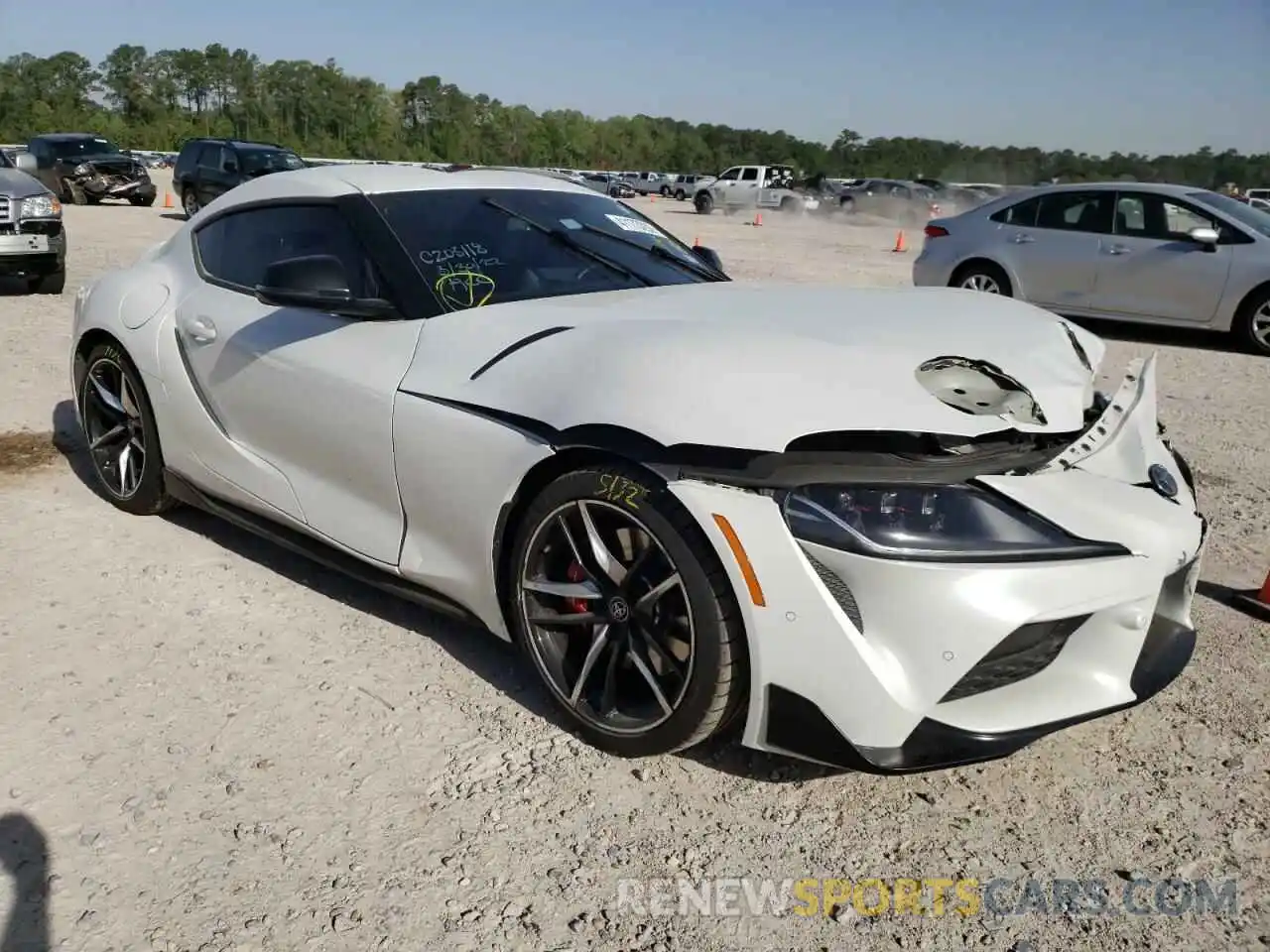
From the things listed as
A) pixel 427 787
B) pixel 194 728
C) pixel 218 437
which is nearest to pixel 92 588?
pixel 218 437

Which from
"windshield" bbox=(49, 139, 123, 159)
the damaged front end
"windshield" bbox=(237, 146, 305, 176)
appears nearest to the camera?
"windshield" bbox=(237, 146, 305, 176)

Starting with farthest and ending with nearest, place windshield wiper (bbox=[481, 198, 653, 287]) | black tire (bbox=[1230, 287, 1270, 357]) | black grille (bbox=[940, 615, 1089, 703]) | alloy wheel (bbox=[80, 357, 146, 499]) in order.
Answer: black tire (bbox=[1230, 287, 1270, 357]) → alloy wheel (bbox=[80, 357, 146, 499]) → windshield wiper (bbox=[481, 198, 653, 287]) → black grille (bbox=[940, 615, 1089, 703])

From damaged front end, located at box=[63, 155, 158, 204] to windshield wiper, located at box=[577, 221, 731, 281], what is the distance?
887 inches

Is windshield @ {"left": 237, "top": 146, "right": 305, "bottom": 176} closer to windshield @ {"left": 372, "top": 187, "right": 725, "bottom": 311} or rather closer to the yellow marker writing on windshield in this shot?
windshield @ {"left": 372, "top": 187, "right": 725, "bottom": 311}

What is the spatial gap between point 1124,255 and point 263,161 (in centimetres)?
1603

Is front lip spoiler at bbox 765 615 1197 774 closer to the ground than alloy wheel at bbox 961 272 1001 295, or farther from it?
farther from it

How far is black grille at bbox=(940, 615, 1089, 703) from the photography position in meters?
2.32

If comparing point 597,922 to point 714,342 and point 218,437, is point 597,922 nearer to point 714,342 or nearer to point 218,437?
point 714,342

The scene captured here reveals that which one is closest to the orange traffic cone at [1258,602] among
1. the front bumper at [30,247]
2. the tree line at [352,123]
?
the front bumper at [30,247]

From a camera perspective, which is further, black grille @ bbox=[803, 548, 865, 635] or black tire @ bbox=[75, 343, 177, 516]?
black tire @ bbox=[75, 343, 177, 516]

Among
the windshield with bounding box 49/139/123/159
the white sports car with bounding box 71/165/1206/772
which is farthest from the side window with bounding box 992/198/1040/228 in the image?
the windshield with bounding box 49/139/123/159

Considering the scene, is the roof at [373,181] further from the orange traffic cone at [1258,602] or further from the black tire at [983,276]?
the black tire at [983,276]

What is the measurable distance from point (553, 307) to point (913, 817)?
1696 millimetres

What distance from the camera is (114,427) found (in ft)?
14.5
